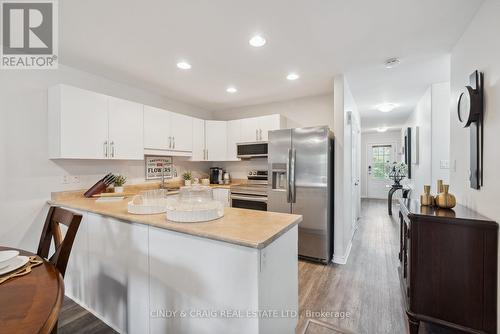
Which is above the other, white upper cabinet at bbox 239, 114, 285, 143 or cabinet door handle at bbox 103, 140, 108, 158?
white upper cabinet at bbox 239, 114, 285, 143

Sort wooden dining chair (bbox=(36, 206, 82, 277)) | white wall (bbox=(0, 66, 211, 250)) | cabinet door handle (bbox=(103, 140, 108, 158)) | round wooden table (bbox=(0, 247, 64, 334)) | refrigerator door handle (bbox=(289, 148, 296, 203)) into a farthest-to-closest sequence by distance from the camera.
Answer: refrigerator door handle (bbox=(289, 148, 296, 203)) → cabinet door handle (bbox=(103, 140, 108, 158)) → white wall (bbox=(0, 66, 211, 250)) → wooden dining chair (bbox=(36, 206, 82, 277)) → round wooden table (bbox=(0, 247, 64, 334))

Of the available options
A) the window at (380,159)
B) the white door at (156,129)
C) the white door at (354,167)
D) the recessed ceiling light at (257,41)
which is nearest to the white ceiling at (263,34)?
the recessed ceiling light at (257,41)

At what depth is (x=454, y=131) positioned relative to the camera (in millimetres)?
2301

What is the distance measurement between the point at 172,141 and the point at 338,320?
3.18 metres

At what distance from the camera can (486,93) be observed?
162 cm

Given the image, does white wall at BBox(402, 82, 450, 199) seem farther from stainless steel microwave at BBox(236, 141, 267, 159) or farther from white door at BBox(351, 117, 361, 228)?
stainless steel microwave at BBox(236, 141, 267, 159)

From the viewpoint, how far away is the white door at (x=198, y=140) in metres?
4.08

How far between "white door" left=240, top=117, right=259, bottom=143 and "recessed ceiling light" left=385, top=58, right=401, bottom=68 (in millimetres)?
2020

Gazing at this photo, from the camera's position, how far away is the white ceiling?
1.71 m

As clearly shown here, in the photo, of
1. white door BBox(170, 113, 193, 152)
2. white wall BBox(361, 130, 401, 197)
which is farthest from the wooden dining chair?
white wall BBox(361, 130, 401, 197)

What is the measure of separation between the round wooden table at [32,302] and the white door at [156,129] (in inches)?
96.3

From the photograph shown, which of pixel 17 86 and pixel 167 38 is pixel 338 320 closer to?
pixel 167 38

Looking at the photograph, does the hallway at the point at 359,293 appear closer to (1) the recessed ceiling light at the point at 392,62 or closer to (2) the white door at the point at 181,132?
(1) the recessed ceiling light at the point at 392,62

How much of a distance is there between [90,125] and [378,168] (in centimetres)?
887
